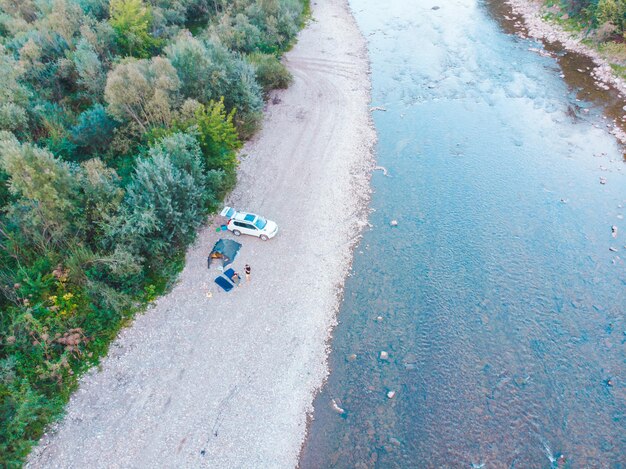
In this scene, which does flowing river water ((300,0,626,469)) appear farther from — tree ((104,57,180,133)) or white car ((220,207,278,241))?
tree ((104,57,180,133))

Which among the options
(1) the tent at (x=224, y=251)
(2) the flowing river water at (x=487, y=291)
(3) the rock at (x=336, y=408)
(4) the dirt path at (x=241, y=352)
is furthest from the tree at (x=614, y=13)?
(3) the rock at (x=336, y=408)

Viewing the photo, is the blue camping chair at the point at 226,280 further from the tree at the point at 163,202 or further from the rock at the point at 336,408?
the rock at the point at 336,408

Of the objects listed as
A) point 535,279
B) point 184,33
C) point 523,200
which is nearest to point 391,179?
point 523,200

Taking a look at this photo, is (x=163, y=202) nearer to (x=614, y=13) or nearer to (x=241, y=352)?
(x=241, y=352)

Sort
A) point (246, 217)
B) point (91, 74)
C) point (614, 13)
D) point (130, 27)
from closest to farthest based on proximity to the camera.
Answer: point (246, 217) < point (91, 74) < point (130, 27) < point (614, 13)

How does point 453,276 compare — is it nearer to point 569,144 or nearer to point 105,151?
point 569,144

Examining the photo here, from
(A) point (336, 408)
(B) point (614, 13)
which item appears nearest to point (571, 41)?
(B) point (614, 13)

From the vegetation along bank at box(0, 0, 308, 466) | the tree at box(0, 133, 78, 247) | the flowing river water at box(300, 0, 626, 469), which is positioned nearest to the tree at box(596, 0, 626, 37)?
the flowing river water at box(300, 0, 626, 469)
